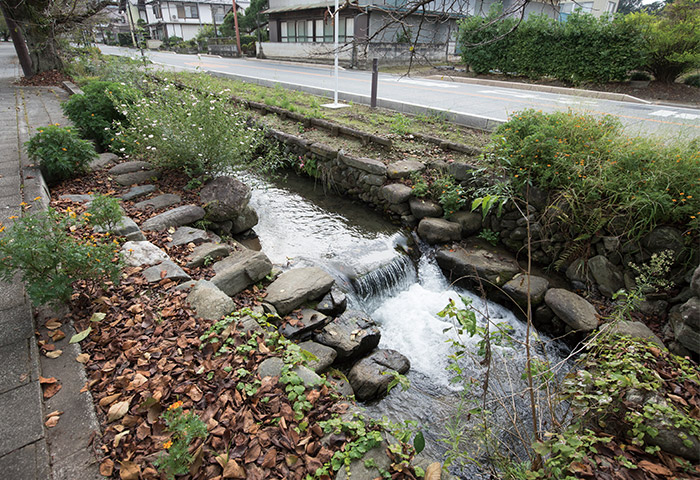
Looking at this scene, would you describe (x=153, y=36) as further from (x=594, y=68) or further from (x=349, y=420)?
(x=349, y=420)

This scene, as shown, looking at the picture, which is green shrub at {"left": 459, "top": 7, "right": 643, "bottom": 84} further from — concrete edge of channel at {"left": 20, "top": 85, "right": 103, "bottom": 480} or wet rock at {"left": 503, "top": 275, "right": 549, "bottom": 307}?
concrete edge of channel at {"left": 20, "top": 85, "right": 103, "bottom": 480}

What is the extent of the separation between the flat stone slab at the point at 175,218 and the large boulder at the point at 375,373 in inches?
121

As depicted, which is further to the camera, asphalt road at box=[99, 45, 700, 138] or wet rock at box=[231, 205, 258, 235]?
asphalt road at box=[99, 45, 700, 138]

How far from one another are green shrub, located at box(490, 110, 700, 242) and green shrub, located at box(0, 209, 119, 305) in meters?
4.20

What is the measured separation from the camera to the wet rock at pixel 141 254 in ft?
12.7

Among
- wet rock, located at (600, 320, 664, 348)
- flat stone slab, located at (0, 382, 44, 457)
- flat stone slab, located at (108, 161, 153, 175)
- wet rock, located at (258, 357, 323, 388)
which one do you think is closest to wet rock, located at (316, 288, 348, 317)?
wet rock, located at (258, 357, 323, 388)

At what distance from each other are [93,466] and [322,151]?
22.2 feet

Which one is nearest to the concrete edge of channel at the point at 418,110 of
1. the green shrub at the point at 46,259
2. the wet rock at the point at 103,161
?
the wet rock at the point at 103,161

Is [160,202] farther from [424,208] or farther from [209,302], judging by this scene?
[424,208]

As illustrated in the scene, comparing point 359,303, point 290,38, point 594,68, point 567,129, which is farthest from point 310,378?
point 290,38

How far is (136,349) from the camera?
9.16 feet

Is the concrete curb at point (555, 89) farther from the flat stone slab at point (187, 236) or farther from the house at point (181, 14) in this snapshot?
the house at point (181, 14)

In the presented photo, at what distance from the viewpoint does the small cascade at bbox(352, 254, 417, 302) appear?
17.4 ft

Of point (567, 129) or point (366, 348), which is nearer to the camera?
point (366, 348)
